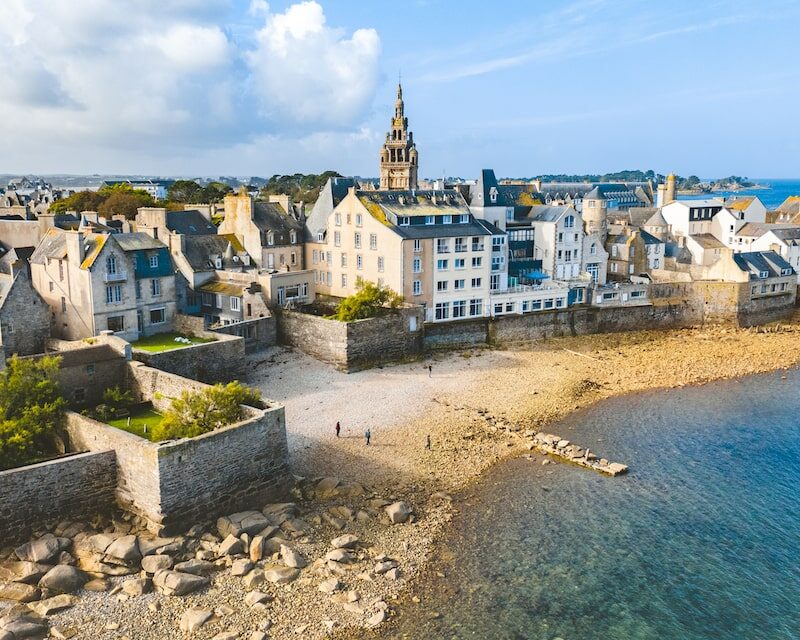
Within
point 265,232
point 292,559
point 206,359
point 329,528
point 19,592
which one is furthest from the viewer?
point 265,232

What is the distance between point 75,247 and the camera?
37.8 meters

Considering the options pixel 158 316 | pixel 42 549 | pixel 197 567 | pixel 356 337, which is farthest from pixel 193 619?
pixel 158 316

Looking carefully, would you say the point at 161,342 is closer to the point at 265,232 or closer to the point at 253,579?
the point at 265,232

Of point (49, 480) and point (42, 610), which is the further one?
point (49, 480)

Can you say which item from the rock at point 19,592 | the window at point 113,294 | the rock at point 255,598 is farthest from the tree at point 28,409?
the window at point 113,294

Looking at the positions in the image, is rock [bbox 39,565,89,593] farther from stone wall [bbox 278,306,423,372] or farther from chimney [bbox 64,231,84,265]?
stone wall [bbox 278,306,423,372]

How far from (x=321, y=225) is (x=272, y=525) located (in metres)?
32.3

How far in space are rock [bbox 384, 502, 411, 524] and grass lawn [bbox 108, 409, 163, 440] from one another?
9449 millimetres

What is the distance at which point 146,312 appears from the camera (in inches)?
1599

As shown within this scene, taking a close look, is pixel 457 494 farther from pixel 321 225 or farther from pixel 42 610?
pixel 321 225

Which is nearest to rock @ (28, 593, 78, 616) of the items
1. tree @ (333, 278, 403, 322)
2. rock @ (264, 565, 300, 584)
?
rock @ (264, 565, 300, 584)

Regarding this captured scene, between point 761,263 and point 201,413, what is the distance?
52.5 metres

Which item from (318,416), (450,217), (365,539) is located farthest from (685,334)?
(365,539)

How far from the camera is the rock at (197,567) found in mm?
21969
